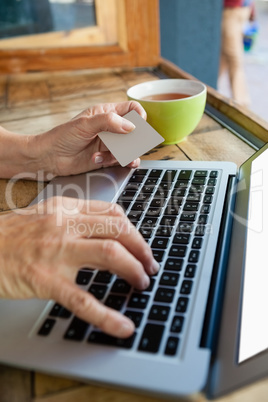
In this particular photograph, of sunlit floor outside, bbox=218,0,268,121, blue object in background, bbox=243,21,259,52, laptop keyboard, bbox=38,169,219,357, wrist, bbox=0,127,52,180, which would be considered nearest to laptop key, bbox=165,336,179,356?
laptop keyboard, bbox=38,169,219,357

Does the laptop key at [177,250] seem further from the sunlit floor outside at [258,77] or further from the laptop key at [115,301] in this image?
the sunlit floor outside at [258,77]

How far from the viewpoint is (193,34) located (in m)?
2.16

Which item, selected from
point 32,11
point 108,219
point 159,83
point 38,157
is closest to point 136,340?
point 108,219

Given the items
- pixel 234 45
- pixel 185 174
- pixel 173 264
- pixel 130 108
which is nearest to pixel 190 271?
pixel 173 264

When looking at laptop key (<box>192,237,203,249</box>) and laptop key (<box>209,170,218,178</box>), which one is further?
laptop key (<box>209,170,218,178</box>)

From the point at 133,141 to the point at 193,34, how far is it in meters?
1.68

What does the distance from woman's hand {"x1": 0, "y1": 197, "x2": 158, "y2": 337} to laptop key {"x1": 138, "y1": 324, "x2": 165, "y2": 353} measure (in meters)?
0.01

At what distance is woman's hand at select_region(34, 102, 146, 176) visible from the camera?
2.37 ft

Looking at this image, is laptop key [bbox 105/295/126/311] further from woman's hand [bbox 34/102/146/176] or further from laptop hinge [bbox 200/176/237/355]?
woman's hand [bbox 34/102/146/176]

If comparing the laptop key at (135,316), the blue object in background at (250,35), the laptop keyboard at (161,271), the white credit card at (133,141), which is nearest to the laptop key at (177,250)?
the laptop keyboard at (161,271)

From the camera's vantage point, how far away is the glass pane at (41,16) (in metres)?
1.36

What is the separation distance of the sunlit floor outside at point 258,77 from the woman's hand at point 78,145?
7.04 feet

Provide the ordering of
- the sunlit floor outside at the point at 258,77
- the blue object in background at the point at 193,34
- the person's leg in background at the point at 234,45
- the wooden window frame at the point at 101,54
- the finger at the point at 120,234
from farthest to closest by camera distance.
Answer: the sunlit floor outside at the point at 258,77
the person's leg in background at the point at 234,45
the blue object in background at the point at 193,34
the wooden window frame at the point at 101,54
the finger at the point at 120,234

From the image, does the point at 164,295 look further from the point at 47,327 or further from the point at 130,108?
the point at 130,108
